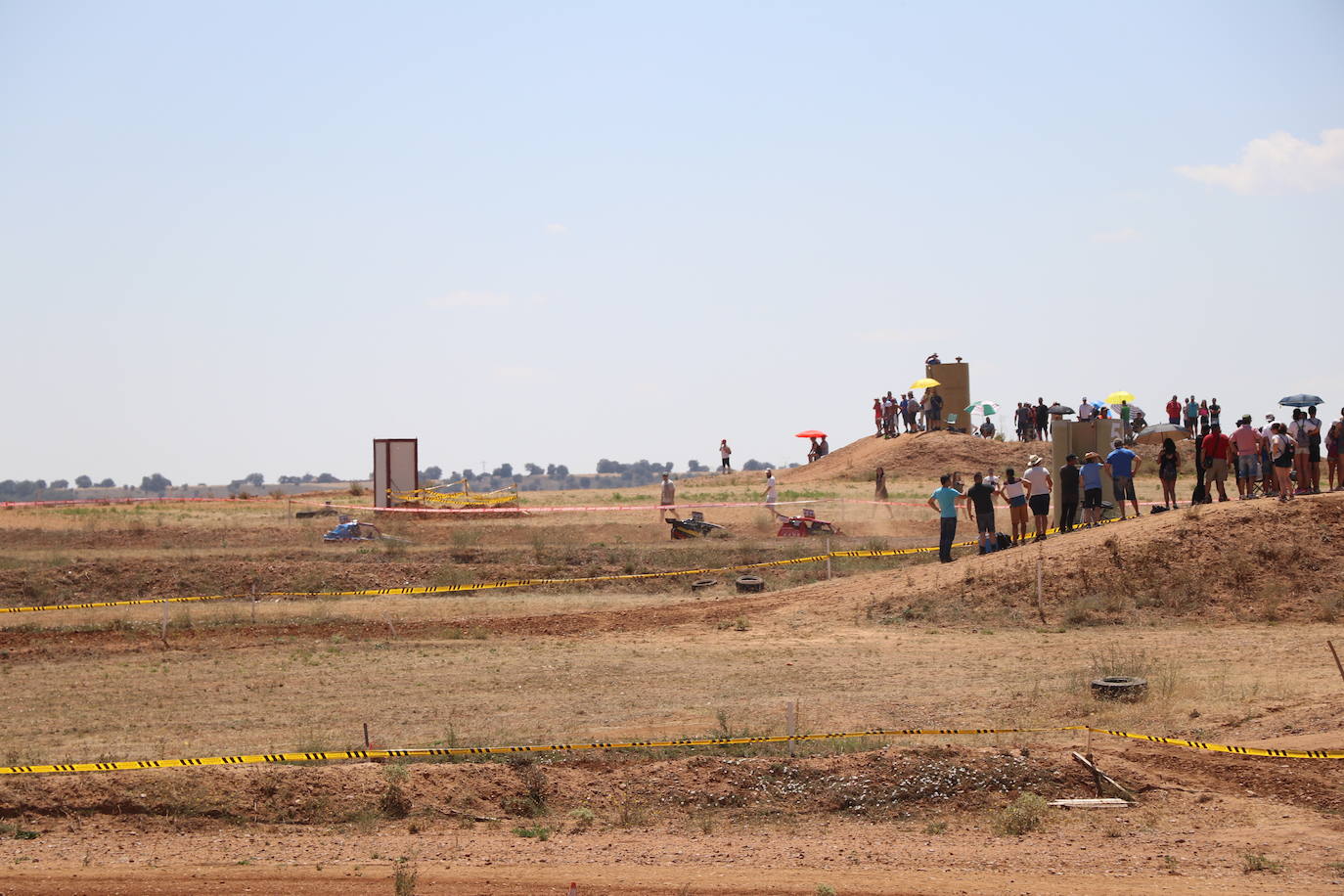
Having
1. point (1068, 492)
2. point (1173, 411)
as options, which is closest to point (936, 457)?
point (1173, 411)

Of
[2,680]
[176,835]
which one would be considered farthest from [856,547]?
[176,835]

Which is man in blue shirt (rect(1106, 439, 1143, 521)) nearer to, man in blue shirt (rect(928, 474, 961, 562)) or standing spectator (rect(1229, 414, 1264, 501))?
standing spectator (rect(1229, 414, 1264, 501))

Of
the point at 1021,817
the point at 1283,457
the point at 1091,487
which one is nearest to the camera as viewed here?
the point at 1021,817

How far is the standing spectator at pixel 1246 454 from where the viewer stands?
2402 cm

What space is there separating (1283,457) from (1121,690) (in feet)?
31.3

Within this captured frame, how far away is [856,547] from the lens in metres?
32.2

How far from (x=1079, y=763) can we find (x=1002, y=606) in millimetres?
9989

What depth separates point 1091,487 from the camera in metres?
25.2

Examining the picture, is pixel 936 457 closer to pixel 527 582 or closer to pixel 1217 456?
pixel 527 582

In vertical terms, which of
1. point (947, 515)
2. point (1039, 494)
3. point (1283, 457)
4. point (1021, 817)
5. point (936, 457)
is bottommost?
point (1021, 817)

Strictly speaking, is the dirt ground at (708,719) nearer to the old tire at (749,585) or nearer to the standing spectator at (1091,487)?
the old tire at (749,585)

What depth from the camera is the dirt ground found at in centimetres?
1116

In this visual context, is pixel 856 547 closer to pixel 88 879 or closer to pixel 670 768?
pixel 670 768

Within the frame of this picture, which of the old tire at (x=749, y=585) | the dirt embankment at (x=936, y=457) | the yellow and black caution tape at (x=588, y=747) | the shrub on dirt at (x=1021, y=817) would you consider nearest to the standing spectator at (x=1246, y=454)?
the old tire at (x=749, y=585)
